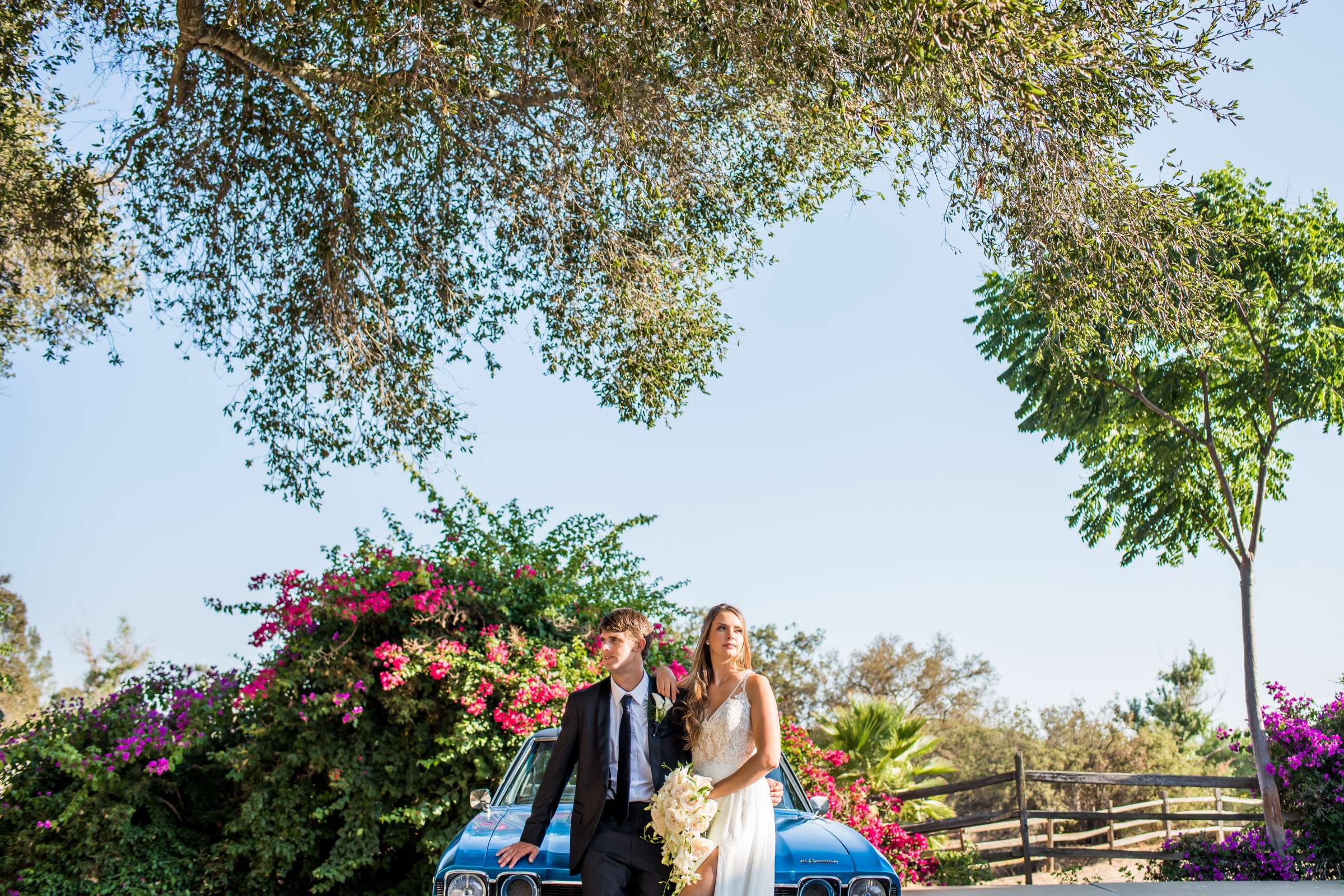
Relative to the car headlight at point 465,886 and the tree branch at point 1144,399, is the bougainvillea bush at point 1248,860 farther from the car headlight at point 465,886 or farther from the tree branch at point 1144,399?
the car headlight at point 465,886

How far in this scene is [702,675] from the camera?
4500mm

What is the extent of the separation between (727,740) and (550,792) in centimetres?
80

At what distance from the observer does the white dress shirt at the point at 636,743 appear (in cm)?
436

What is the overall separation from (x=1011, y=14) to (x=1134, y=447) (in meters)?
9.26

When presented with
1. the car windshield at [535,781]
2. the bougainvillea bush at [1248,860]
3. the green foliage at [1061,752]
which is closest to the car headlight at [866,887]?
the car windshield at [535,781]

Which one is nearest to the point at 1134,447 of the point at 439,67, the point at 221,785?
the point at 439,67

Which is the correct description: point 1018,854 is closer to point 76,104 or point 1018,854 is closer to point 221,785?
point 221,785

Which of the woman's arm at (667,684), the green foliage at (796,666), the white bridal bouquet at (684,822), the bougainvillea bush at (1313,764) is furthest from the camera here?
the green foliage at (796,666)

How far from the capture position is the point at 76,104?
12.3 m

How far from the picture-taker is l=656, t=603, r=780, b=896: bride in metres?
4.17

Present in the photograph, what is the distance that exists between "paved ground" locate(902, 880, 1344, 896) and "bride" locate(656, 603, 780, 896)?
6.33m

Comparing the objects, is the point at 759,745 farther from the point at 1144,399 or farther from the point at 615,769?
the point at 1144,399

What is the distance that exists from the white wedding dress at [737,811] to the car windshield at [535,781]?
1.71 metres

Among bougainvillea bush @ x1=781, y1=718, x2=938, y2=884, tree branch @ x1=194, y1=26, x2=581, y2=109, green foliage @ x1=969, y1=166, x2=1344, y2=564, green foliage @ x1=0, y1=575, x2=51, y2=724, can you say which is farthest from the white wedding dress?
green foliage @ x1=0, y1=575, x2=51, y2=724
